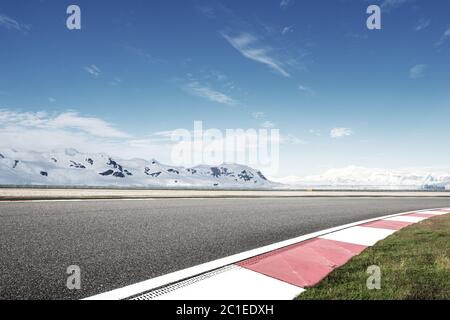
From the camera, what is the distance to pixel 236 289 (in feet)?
11.0

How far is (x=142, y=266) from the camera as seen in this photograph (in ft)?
13.9

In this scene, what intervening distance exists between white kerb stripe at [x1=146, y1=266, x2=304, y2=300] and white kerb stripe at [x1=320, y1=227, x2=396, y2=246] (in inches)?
121

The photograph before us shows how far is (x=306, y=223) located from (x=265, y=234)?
7.71 feet

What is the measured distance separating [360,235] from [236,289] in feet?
14.5

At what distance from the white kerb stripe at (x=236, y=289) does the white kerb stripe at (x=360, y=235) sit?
10.1 feet

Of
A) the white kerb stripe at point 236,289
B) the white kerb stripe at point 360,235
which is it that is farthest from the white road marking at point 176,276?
the white kerb stripe at point 360,235

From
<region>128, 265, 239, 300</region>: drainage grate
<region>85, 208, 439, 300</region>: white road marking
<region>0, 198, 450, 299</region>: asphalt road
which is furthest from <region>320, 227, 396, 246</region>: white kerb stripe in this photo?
<region>128, 265, 239, 300</region>: drainage grate

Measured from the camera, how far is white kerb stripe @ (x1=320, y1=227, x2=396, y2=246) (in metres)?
6.13

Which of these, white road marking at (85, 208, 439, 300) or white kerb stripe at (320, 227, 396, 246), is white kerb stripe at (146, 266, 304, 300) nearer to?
white road marking at (85, 208, 439, 300)

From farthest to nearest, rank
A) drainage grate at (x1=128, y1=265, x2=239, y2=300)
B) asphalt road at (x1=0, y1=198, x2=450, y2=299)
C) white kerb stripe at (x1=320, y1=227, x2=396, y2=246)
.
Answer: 1. white kerb stripe at (x1=320, y1=227, x2=396, y2=246)
2. asphalt road at (x1=0, y1=198, x2=450, y2=299)
3. drainage grate at (x1=128, y1=265, x2=239, y2=300)

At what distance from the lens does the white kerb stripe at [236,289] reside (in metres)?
3.13

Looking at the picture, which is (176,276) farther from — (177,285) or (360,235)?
(360,235)
